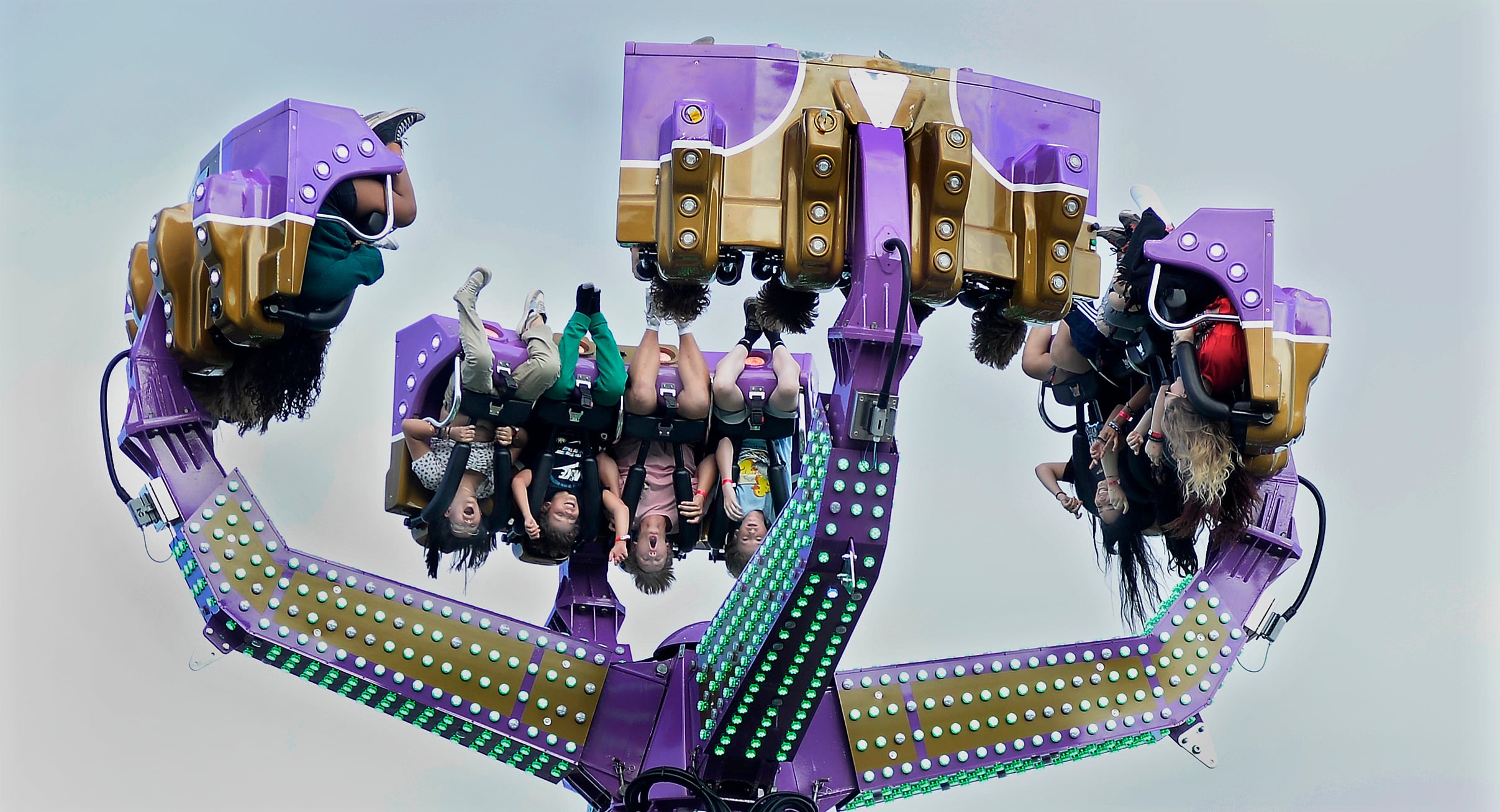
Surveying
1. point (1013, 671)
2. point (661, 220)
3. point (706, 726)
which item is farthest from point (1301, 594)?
point (661, 220)

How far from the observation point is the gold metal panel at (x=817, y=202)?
1393 centimetres

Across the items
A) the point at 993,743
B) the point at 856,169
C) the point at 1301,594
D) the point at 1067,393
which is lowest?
the point at 993,743

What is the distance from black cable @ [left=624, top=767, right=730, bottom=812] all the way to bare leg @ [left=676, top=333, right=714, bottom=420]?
7.80 feet

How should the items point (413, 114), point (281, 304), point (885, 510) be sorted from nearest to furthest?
point (885, 510) → point (281, 304) → point (413, 114)

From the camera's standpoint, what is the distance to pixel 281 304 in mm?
15078

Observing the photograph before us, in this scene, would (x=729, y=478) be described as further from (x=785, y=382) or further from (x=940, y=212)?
(x=940, y=212)

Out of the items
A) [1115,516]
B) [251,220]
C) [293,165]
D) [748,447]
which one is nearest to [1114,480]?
[1115,516]

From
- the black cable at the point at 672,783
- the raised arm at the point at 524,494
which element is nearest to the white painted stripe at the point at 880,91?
the raised arm at the point at 524,494

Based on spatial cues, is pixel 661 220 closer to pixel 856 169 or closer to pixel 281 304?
pixel 856 169

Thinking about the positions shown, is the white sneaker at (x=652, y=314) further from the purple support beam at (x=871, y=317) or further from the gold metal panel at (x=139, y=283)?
the gold metal panel at (x=139, y=283)

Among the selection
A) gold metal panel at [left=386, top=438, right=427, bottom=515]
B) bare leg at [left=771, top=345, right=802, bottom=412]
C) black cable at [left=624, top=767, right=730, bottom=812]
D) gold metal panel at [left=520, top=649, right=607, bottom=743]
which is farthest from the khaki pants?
black cable at [left=624, top=767, right=730, bottom=812]

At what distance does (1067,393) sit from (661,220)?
396cm

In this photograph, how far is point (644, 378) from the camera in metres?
16.5

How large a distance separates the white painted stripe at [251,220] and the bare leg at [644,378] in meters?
2.54
